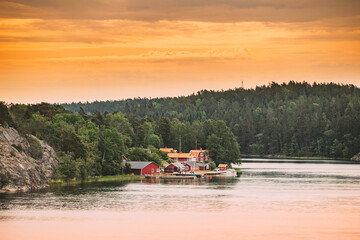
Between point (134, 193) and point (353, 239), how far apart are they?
135 ft

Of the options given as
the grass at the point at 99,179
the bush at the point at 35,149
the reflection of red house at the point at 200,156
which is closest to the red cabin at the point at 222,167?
the reflection of red house at the point at 200,156

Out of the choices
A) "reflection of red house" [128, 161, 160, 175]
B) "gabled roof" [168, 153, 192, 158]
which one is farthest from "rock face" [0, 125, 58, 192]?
"gabled roof" [168, 153, 192, 158]

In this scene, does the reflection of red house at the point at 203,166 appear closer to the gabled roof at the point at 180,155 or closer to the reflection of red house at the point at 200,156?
the reflection of red house at the point at 200,156

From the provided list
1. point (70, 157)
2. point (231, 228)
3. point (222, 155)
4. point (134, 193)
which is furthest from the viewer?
point (222, 155)

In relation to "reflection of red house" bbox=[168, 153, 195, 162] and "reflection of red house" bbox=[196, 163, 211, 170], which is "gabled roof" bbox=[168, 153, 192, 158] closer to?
"reflection of red house" bbox=[168, 153, 195, 162]

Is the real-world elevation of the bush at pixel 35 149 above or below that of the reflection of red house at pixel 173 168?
above

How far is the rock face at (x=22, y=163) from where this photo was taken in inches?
3250

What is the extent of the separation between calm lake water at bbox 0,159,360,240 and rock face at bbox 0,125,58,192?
287cm

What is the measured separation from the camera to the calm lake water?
53.7 m

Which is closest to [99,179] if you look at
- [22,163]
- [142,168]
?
[142,168]

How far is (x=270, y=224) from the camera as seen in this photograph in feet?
191

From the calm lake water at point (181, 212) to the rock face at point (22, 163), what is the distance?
2.87m

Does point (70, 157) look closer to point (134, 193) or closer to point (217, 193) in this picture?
point (134, 193)

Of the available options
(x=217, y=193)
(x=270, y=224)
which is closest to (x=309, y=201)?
(x=217, y=193)
